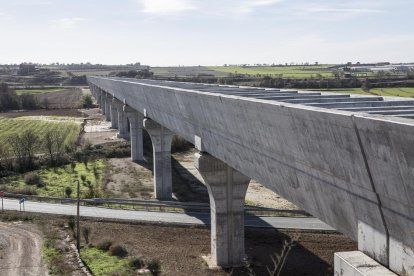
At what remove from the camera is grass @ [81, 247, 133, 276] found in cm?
2717

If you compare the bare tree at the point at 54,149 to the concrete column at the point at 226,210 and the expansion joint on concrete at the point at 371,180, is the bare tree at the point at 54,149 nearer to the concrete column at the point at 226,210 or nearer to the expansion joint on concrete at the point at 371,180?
the concrete column at the point at 226,210

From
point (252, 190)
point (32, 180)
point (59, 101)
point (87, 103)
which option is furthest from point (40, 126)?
point (252, 190)

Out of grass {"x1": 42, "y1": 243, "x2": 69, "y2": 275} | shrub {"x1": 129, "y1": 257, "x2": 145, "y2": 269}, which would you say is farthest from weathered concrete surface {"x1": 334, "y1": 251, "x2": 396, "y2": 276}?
grass {"x1": 42, "y1": 243, "x2": 69, "y2": 275}

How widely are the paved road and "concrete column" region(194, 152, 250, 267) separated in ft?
21.6

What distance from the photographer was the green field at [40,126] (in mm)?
83375

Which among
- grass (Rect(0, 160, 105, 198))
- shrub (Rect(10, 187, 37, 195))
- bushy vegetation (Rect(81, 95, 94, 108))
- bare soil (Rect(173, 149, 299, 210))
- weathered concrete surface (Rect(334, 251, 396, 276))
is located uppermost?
weathered concrete surface (Rect(334, 251, 396, 276))

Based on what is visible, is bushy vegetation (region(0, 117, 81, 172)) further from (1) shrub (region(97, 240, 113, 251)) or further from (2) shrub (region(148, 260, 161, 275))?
(2) shrub (region(148, 260, 161, 275))

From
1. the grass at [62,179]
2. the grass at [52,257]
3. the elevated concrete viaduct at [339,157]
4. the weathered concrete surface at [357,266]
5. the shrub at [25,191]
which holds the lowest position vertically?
the grass at [62,179]

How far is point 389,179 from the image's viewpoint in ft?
32.7

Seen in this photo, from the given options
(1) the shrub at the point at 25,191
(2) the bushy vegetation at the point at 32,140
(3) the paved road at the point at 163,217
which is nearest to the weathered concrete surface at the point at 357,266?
(3) the paved road at the point at 163,217

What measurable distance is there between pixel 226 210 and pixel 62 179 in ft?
94.6

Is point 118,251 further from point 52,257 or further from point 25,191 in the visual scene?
point 25,191

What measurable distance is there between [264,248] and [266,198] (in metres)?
14.3

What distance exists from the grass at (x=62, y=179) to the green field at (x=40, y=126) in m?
20.2
